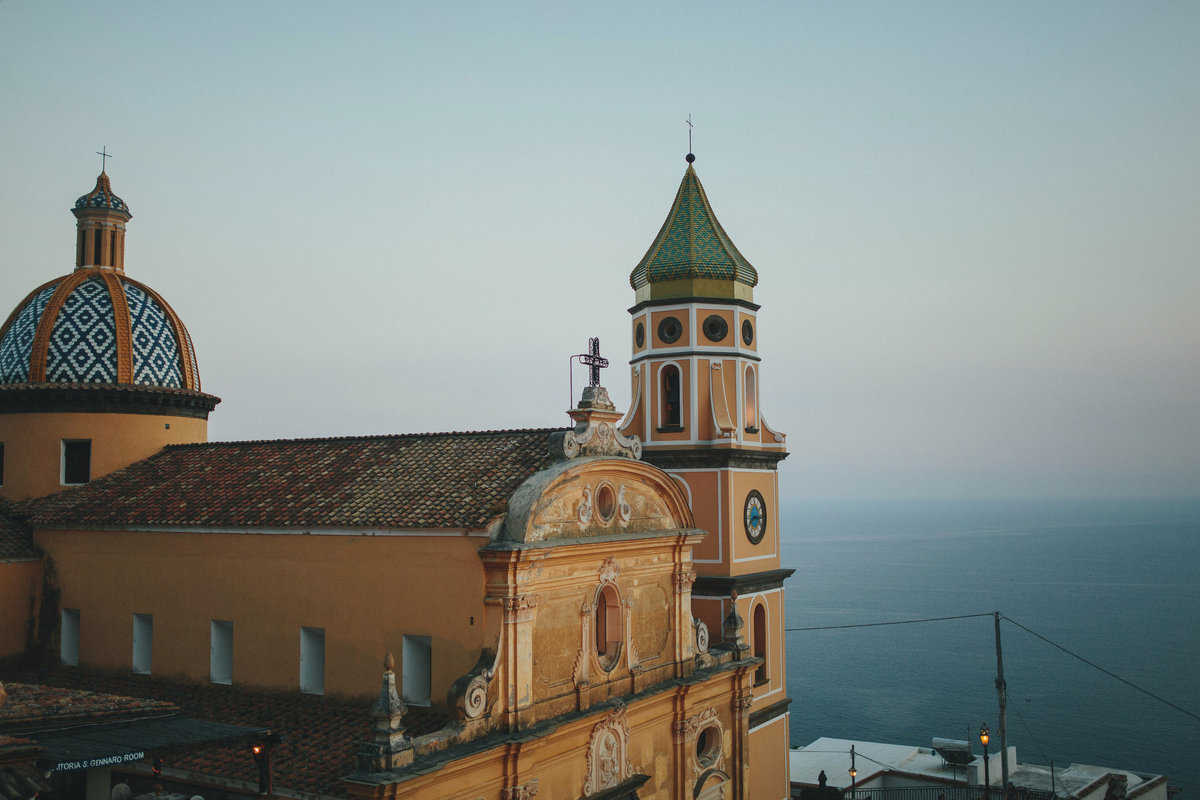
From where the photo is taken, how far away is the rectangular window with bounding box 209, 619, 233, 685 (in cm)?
1781

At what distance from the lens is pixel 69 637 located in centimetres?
2022

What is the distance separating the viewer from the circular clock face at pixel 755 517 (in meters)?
25.3

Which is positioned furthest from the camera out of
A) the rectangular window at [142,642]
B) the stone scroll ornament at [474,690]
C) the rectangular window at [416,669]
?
the rectangular window at [142,642]

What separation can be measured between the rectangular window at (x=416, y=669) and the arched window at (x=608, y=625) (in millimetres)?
3092

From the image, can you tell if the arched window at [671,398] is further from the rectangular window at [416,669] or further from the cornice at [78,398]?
the cornice at [78,398]

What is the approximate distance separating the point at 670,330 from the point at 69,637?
16.0 metres

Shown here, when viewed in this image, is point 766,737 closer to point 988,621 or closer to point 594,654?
point 594,654

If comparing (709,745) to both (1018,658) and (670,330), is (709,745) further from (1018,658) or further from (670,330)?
(1018,658)

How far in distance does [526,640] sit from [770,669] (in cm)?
1297

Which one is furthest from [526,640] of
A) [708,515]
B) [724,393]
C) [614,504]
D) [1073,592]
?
[1073,592]

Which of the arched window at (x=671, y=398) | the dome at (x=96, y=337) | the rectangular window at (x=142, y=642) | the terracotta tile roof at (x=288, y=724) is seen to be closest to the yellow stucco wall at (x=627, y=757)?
the terracotta tile roof at (x=288, y=724)

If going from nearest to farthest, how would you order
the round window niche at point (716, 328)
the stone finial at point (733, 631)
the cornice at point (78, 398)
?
the stone finial at point (733, 631) → the cornice at point (78, 398) → the round window niche at point (716, 328)

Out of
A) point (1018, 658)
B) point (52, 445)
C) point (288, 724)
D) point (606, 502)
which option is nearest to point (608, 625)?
point (606, 502)

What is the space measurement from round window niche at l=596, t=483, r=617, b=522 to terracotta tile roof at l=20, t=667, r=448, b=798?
4.36 metres
